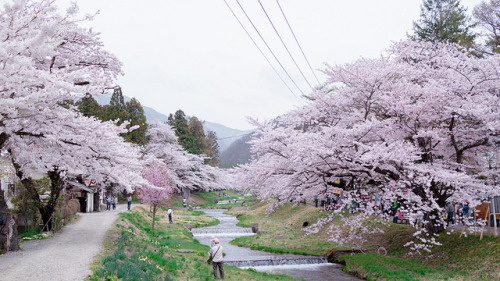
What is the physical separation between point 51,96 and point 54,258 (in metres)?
5.24

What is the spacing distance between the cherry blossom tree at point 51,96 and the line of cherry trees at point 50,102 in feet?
0.06

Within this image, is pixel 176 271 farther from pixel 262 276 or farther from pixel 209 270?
pixel 262 276

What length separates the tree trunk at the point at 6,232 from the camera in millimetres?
11570

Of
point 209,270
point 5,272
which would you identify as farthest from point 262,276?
point 5,272

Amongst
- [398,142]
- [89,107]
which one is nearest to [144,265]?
[398,142]

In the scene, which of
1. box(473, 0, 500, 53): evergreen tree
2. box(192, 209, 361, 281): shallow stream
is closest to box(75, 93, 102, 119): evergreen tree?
box(192, 209, 361, 281): shallow stream

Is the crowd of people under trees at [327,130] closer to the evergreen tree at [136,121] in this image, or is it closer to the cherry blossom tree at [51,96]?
the cherry blossom tree at [51,96]

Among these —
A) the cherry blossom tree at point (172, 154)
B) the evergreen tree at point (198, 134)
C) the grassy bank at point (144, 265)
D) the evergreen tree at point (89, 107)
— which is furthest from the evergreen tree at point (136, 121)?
the grassy bank at point (144, 265)

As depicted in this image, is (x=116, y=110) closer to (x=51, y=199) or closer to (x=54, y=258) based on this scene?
(x=51, y=199)

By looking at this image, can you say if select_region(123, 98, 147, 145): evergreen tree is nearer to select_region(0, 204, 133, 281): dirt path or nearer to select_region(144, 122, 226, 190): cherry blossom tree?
select_region(144, 122, 226, 190): cherry blossom tree

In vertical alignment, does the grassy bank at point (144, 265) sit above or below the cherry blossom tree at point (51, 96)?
below

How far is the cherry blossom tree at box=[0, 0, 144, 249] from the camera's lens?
8.65 metres

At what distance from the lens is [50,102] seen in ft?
33.3

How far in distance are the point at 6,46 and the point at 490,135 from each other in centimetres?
1620
